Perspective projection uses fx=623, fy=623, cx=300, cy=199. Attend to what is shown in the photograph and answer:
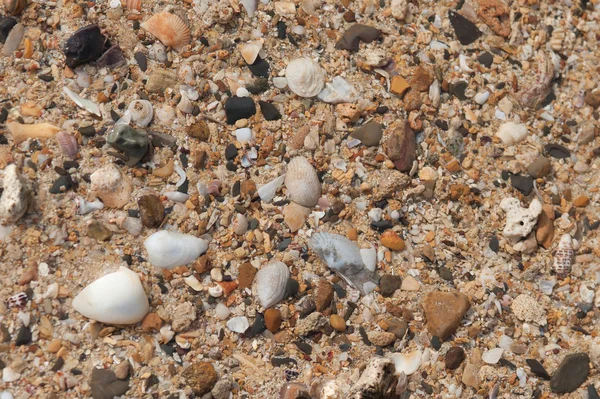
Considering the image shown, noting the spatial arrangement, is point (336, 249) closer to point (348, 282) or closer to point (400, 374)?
point (348, 282)

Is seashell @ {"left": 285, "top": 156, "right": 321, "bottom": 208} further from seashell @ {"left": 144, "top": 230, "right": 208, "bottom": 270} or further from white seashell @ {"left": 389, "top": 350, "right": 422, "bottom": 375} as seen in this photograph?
white seashell @ {"left": 389, "top": 350, "right": 422, "bottom": 375}

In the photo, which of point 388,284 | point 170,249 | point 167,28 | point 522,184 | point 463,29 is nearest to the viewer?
point 170,249

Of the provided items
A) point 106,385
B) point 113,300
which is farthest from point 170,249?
point 106,385

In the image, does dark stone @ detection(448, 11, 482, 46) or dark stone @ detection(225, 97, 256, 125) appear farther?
dark stone @ detection(448, 11, 482, 46)

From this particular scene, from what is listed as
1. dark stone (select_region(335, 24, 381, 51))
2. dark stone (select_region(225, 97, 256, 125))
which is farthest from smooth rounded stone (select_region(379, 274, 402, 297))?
dark stone (select_region(335, 24, 381, 51))

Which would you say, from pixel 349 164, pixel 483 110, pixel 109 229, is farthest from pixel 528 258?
pixel 109 229

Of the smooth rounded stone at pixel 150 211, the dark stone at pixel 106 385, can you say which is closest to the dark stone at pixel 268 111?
the smooth rounded stone at pixel 150 211

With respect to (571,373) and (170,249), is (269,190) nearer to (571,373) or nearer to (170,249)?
(170,249)
